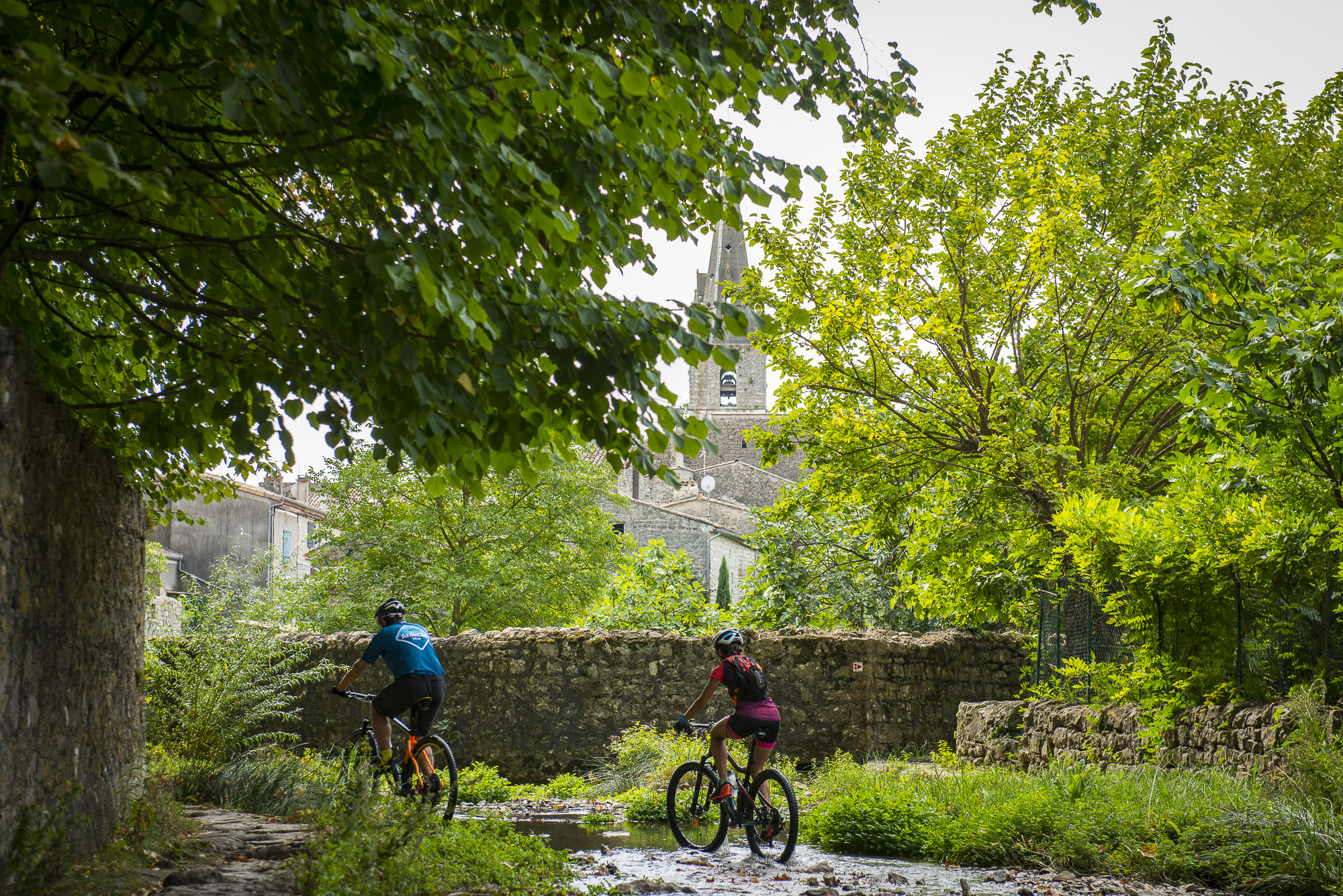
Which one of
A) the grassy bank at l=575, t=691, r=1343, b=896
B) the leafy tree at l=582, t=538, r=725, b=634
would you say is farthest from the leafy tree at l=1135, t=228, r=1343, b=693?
the leafy tree at l=582, t=538, r=725, b=634

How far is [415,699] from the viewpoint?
778 cm

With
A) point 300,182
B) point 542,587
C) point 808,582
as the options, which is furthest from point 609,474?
point 300,182

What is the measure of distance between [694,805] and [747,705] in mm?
952

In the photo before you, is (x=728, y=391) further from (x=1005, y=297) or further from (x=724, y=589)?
(x=1005, y=297)

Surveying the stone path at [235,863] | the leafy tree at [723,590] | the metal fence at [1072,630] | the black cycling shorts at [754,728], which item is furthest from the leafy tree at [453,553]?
the stone path at [235,863]

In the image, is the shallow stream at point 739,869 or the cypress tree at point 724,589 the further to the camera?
the cypress tree at point 724,589

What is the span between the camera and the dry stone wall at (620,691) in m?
13.4

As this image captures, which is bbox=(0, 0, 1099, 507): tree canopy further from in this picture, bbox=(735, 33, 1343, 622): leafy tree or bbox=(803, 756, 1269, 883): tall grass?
bbox=(735, 33, 1343, 622): leafy tree

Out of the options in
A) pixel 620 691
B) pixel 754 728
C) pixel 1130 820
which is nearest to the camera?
pixel 1130 820

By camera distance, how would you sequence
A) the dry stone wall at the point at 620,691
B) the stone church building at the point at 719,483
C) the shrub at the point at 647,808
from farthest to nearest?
the stone church building at the point at 719,483 < the dry stone wall at the point at 620,691 < the shrub at the point at 647,808

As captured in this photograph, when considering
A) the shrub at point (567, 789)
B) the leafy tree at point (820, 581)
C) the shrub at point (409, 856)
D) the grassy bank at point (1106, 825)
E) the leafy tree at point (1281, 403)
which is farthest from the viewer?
the leafy tree at point (820, 581)

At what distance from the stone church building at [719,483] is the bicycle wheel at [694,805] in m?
6.70

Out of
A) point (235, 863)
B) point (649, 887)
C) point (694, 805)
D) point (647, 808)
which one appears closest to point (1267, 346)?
point (694, 805)

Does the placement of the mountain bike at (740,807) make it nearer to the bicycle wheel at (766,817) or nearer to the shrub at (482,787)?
the bicycle wheel at (766,817)
